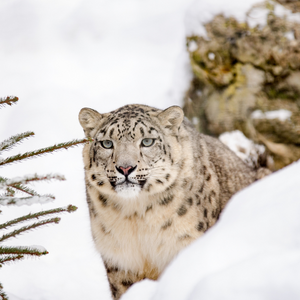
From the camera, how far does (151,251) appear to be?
11.8ft

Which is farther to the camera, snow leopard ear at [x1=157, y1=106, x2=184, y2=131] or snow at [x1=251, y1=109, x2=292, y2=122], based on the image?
snow at [x1=251, y1=109, x2=292, y2=122]

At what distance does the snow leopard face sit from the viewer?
3.19 metres

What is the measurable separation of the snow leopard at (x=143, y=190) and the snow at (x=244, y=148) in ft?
10.1

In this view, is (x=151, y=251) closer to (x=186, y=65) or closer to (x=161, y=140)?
(x=161, y=140)

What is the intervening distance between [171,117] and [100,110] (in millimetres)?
4942

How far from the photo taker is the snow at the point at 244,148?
6.80m

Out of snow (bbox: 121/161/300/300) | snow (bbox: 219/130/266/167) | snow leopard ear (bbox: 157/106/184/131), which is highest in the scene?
snow (bbox: 121/161/300/300)

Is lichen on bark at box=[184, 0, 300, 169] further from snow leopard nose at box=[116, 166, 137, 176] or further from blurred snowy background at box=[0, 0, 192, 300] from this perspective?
snow leopard nose at box=[116, 166, 137, 176]

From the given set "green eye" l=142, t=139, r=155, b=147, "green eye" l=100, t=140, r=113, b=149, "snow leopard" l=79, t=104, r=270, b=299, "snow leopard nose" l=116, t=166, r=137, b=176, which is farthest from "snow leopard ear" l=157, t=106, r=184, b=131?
"snow leopard nose" l=116, t=166, r=137, b=176

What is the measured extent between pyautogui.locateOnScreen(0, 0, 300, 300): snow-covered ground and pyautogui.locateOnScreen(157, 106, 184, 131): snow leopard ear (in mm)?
1790

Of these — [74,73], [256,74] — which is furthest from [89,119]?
[74,73]

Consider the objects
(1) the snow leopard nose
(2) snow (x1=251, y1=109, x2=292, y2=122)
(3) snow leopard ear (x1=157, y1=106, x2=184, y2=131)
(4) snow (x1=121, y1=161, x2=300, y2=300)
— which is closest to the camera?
(4) snow (x1=121, y1=161, x2=300, y2=300)

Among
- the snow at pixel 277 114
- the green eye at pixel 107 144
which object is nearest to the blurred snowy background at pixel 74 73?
the snow at pixel 277 114

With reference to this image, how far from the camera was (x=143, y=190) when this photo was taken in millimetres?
3387
